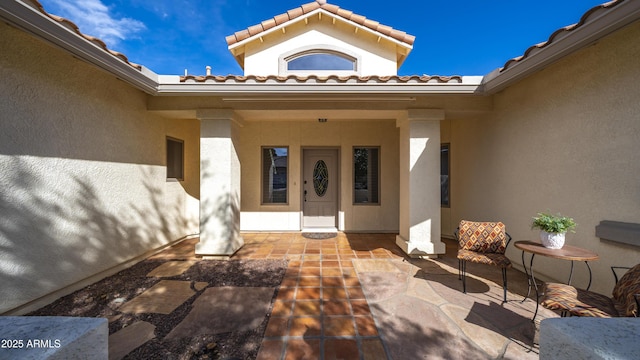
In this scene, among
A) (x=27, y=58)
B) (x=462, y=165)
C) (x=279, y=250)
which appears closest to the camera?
(x=27, y=58)

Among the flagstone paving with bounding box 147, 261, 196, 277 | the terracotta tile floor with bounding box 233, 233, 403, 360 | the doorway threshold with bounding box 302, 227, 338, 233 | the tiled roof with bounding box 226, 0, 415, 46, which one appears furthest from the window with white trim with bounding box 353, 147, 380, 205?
the flagstone paving with bounding box 147, 261, 196, 277

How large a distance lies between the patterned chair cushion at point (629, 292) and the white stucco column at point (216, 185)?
505cm

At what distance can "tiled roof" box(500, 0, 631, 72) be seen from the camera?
2.33 meters

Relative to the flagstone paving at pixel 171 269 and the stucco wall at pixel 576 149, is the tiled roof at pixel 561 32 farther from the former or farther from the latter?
the flagstone paving at pixel 171 269

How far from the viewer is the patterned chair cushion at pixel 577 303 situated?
193 cm

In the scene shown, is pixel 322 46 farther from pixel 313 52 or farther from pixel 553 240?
pixel 553 240

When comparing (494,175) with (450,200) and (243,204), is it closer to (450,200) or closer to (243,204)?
(450,200)

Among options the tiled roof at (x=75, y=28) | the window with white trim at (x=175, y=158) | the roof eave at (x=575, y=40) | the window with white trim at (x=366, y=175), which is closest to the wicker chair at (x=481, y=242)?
the roof eave at (x=575, y=40)

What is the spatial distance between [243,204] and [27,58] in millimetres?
4538

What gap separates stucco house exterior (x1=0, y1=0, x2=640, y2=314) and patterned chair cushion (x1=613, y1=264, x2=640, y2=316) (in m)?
0.80

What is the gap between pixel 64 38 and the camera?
2646 millimetres

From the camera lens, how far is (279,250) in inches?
194

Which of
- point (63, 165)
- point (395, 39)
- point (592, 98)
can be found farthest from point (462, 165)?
point (63, 165)

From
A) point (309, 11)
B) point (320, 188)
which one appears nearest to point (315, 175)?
point (320, 188)
